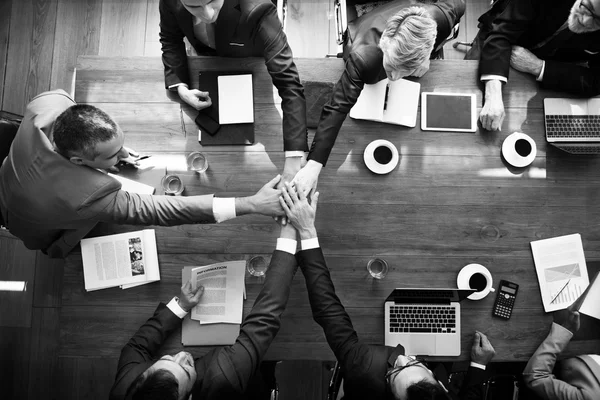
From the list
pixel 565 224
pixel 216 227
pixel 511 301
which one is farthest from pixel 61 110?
pixel 565 224

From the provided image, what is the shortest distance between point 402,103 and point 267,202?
80 centimetres

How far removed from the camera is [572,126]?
2.17 m

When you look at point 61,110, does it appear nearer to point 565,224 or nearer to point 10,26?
point 10,26

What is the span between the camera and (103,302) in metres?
2.03

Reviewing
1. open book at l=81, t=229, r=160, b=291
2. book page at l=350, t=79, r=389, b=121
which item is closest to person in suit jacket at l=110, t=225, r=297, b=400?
open book at l=81, t=229, r=160, b=291

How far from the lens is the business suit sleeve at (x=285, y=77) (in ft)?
6.81

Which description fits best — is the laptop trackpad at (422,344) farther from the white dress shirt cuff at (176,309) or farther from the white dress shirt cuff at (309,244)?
the white dress shirt cuff at (176,309)

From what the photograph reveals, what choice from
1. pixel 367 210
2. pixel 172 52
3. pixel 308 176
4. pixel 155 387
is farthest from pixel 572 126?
pixel 155 387

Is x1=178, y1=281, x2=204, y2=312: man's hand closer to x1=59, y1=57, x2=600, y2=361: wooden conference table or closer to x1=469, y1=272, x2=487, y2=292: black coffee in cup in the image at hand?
x1=59, y1=57, x2=600, y2=361: wooden conference table

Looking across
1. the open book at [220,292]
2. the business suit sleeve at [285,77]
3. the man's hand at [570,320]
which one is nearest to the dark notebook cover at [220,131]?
the business suit sleeve at [285,77]

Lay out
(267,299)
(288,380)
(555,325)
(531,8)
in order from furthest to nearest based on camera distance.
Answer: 1. (288,380)
2. (531,8)
3. (555,325)
4. (267,299)

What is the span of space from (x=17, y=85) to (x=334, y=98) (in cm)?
234

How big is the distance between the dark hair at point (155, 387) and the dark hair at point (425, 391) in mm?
901

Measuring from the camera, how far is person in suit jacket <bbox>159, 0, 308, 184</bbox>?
207 cm
